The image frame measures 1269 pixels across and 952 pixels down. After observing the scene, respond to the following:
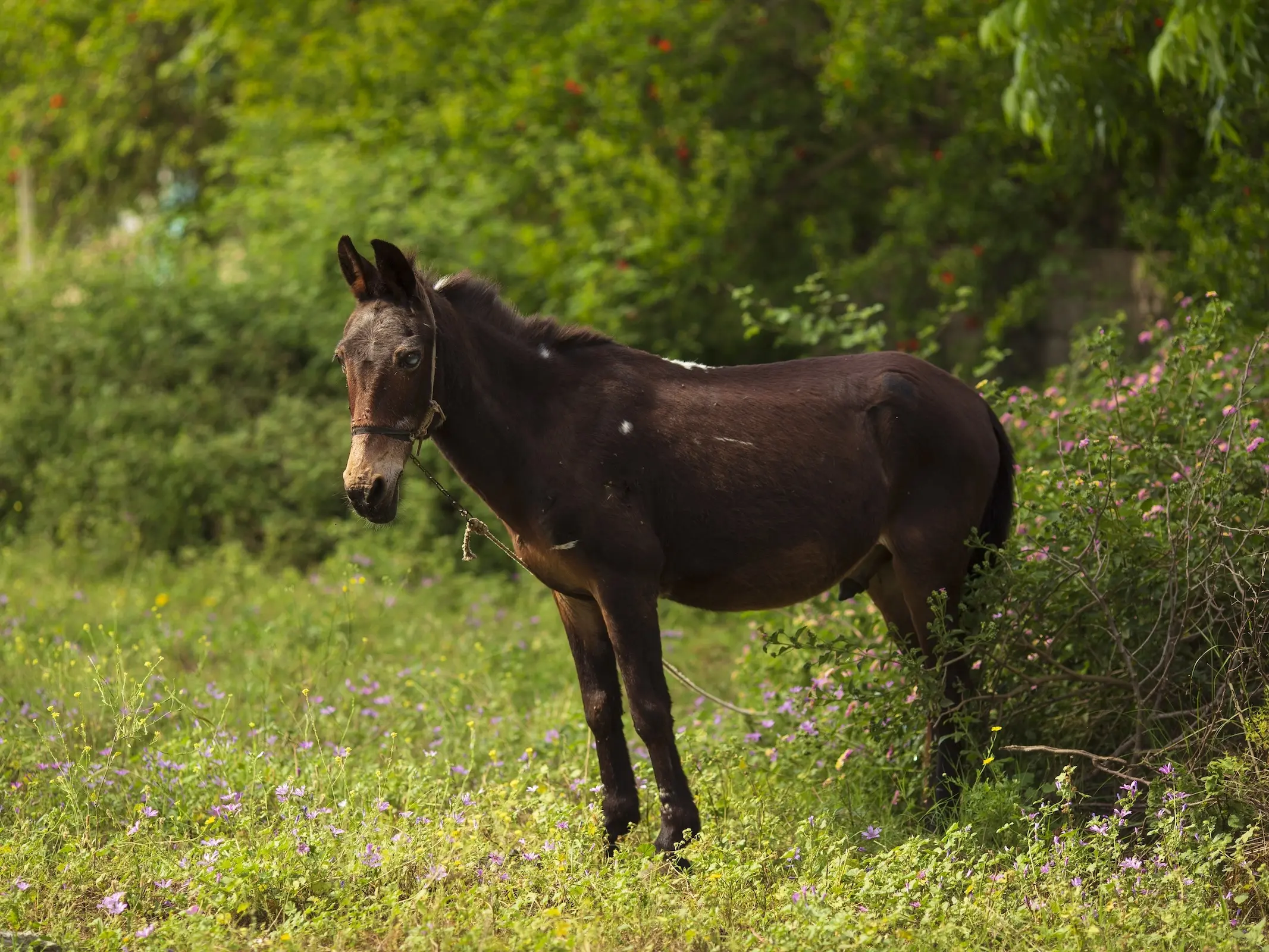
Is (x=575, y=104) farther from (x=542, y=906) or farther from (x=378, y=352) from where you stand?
(x=542, y=906)

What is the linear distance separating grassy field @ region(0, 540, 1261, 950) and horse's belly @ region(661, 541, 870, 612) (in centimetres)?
25

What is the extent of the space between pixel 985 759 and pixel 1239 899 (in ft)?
3.06

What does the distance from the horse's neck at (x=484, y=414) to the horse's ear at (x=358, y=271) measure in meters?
0.27

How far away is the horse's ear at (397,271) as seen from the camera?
418 cm

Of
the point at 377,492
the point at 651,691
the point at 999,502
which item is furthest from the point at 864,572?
the point at 377,492

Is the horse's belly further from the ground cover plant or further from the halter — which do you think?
the halter

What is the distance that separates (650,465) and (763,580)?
59 cm

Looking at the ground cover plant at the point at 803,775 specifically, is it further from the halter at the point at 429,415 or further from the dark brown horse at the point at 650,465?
the halter at the point at 429,415

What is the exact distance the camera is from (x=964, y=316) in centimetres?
1055

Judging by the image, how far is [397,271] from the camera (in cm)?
429

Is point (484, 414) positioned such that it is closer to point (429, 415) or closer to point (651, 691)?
point (429, 415)

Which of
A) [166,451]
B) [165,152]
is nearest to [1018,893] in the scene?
[166,451]

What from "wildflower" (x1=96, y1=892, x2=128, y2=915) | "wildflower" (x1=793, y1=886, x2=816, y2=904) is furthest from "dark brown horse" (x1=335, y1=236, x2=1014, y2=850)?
"wildflower" (x1=96, y1=892, x2=128, y2=915)

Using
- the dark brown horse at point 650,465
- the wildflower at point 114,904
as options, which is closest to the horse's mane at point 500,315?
the dark brown horse at point 650,465
